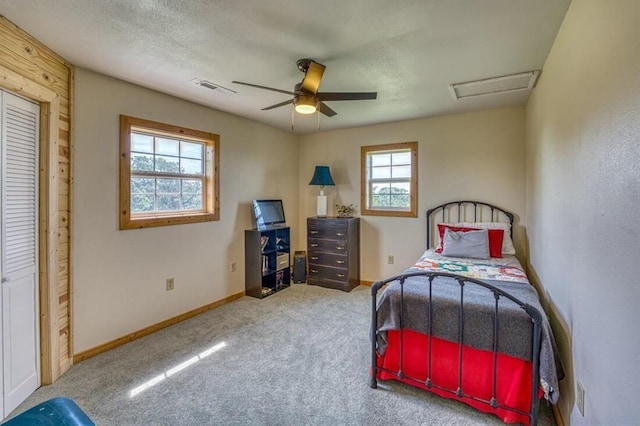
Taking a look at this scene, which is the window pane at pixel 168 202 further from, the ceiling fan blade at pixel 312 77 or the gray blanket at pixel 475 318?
the gray blanket at pixel 475 318

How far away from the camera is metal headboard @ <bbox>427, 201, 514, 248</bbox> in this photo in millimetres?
3783

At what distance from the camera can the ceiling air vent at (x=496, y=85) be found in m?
2.74

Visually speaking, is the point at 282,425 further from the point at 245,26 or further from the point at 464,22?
the point at 464,22

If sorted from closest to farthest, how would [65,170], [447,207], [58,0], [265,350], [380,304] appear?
[58,0], [380,304], [65,170], [265,350], [447,207]

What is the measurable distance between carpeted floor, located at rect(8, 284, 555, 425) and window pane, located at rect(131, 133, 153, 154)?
1.89m

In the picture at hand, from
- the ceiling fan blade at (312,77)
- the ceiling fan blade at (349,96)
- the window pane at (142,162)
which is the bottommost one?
Result: the window pane at (142,162)

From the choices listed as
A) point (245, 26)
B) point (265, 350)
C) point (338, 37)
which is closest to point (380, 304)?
point (265, 350)

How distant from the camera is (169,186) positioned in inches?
132

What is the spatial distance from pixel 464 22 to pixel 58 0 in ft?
7.79

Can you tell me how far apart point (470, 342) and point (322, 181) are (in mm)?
3115

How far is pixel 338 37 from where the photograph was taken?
2031 millimetres

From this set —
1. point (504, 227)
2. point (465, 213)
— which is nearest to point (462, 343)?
point (504, 227)

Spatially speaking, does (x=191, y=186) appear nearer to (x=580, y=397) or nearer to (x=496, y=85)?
(x=496, y=85)

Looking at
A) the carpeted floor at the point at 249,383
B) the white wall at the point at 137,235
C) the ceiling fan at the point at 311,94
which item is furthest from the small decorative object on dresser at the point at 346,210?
the ceiling fan at the point at 311,94
